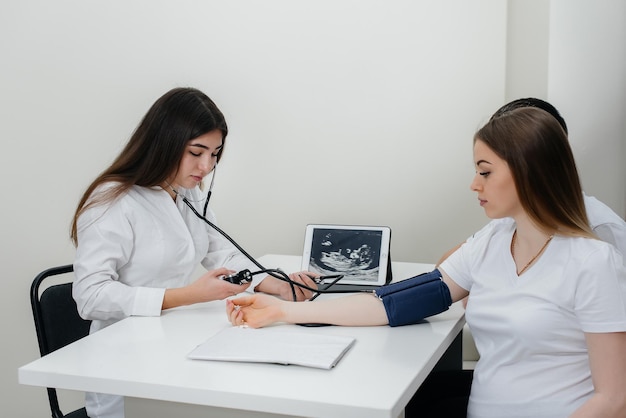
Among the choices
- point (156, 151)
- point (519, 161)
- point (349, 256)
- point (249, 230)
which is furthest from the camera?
point (249, 230)

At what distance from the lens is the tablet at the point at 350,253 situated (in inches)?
77.3

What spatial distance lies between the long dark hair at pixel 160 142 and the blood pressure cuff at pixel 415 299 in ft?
2.11

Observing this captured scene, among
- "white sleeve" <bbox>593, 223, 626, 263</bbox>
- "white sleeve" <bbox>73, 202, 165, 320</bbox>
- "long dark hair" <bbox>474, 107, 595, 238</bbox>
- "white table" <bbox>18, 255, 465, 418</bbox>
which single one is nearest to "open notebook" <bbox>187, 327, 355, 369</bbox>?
"white table" <bbox>18, 255, 465, 418</bbox>

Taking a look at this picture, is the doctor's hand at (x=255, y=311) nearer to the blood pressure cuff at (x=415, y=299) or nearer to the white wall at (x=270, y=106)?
the blood pressure cuff at (x=415, y=299)

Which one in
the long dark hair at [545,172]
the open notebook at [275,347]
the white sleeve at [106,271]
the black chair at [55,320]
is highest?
the long dark hair at [545,172]

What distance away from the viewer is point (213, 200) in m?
2.77

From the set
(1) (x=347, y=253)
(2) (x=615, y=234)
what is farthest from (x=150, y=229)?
(2) (x=615, y=234)

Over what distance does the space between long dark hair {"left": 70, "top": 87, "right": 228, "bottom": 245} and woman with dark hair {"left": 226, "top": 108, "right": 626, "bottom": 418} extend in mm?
749

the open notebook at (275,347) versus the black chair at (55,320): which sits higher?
the open notebook at (275,347)

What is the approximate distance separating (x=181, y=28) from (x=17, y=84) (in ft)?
2.29

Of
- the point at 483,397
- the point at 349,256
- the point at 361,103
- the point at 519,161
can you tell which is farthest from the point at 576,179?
the point at 361,103

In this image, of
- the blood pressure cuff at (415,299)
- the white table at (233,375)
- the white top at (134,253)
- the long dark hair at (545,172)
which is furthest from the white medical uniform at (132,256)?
the long dark hair at (545,172)

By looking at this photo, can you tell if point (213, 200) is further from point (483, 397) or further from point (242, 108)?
point (483, 397)

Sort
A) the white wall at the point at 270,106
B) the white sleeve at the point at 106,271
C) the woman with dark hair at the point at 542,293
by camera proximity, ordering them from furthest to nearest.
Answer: the white wall at the point at 270,106 < the white sleeve at the point at 106,271 < the woman with dark hair at the point at 542,293
